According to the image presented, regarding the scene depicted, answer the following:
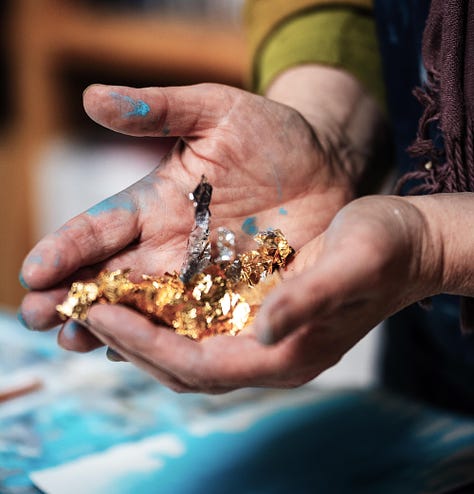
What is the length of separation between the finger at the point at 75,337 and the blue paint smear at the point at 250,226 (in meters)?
0.17

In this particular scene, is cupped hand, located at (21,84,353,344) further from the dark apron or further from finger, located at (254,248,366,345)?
finger, located at (254,248,366,345)

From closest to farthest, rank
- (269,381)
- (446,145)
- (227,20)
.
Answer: (269,381)
(446,145)
(227,20)

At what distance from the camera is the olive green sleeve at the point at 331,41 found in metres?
0.79

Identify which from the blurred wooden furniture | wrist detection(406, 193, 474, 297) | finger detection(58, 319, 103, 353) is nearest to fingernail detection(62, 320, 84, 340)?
finger detection(58, 319, 103, 353)

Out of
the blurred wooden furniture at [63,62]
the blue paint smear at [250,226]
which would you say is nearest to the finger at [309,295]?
the blue paint smear at [250,226]

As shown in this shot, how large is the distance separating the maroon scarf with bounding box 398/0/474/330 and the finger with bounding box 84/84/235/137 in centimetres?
16

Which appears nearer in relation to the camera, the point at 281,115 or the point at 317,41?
the point at 281,115

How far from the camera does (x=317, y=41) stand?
30.9 inches

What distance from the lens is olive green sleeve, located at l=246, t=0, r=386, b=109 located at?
79 centimetres

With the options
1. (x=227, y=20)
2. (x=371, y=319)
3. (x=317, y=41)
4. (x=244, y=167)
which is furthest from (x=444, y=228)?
(x=227, y=20)

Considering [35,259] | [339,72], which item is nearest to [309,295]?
[35,259]

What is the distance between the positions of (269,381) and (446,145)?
0.25 metres

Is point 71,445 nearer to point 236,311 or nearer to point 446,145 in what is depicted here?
point 236,311

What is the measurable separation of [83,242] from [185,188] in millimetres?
109
